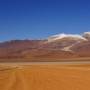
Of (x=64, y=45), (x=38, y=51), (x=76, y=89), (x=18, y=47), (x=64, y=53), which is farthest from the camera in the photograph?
(x=18, y=47)

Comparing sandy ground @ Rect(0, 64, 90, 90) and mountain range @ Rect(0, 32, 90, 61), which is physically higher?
mountain range @ Rect(0, 32, 90, 61)

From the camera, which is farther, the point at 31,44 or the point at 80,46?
the point at 31,44

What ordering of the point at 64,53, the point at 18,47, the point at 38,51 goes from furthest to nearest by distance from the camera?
the point at 18,47 → the point at 38,51 → the point at 64,53

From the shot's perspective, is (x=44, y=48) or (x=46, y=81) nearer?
(x=46, y=81)

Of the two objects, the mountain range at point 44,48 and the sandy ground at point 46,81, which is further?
the mountain range at point 44,48

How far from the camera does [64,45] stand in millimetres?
108500

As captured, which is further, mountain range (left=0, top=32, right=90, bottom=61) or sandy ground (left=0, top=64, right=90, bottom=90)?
mountain range (left=0, top=32, right=90, bottom=61)

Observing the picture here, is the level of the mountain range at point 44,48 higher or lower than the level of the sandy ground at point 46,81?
higher

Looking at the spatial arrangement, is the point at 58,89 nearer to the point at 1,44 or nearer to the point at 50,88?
the point at 50,88

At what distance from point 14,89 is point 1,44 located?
405 feet

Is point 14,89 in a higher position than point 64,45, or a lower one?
lower

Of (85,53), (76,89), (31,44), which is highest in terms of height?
(31,44)

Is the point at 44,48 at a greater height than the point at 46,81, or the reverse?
the point at 44,48

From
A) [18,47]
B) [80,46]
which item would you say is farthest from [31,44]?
[80,46]
